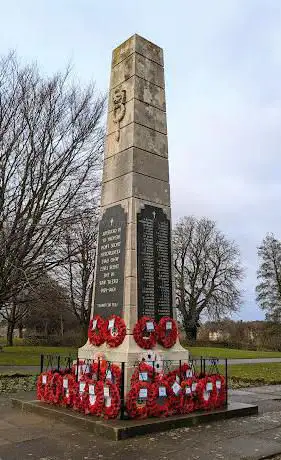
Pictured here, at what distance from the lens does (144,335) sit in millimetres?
8180

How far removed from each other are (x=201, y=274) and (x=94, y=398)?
43.8 meters

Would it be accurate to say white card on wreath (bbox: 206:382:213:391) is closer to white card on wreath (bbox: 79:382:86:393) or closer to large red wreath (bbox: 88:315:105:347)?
large red wreath (bbox: 88:315:105:347)

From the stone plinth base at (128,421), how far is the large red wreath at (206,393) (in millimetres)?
184

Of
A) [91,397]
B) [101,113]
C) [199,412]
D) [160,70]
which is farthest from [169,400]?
[101,113]

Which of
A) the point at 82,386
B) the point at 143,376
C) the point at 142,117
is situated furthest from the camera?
the point at 142,117

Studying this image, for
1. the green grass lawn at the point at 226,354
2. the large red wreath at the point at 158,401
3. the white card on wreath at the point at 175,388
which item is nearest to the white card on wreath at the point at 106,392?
the large red wreath at the point at 158,401

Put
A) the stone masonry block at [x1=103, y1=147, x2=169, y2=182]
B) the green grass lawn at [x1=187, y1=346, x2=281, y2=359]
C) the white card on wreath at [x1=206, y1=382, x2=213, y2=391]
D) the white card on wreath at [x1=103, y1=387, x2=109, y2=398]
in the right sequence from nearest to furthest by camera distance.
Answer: the white card on wreath at [x1=103, y1=387, x2=109, y2=398]
the white card on wreath at [x1=206, y1=382, x2=213, y2=391]
the stone masonry block at [x1=103, y1=147, x2=169, y2=182]
the green grass lawn at [x1=187, y1=346, x2=281, y2=359]

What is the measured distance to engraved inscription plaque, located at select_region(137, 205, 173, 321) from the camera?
28.1 feet

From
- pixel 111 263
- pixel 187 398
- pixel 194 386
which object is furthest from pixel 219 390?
pixel 111 263

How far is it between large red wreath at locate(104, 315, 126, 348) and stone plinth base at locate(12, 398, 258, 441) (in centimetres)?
135

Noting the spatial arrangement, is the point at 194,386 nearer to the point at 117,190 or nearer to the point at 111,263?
the point at 111,263

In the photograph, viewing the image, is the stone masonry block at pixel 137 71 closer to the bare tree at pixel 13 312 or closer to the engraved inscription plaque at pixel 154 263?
the engraved inscription plaque at pixel 154 263

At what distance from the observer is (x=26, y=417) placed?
789cm

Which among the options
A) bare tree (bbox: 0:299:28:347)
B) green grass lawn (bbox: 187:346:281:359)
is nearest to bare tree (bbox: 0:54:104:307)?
bare tree (bbox: 0:299:28:347)
